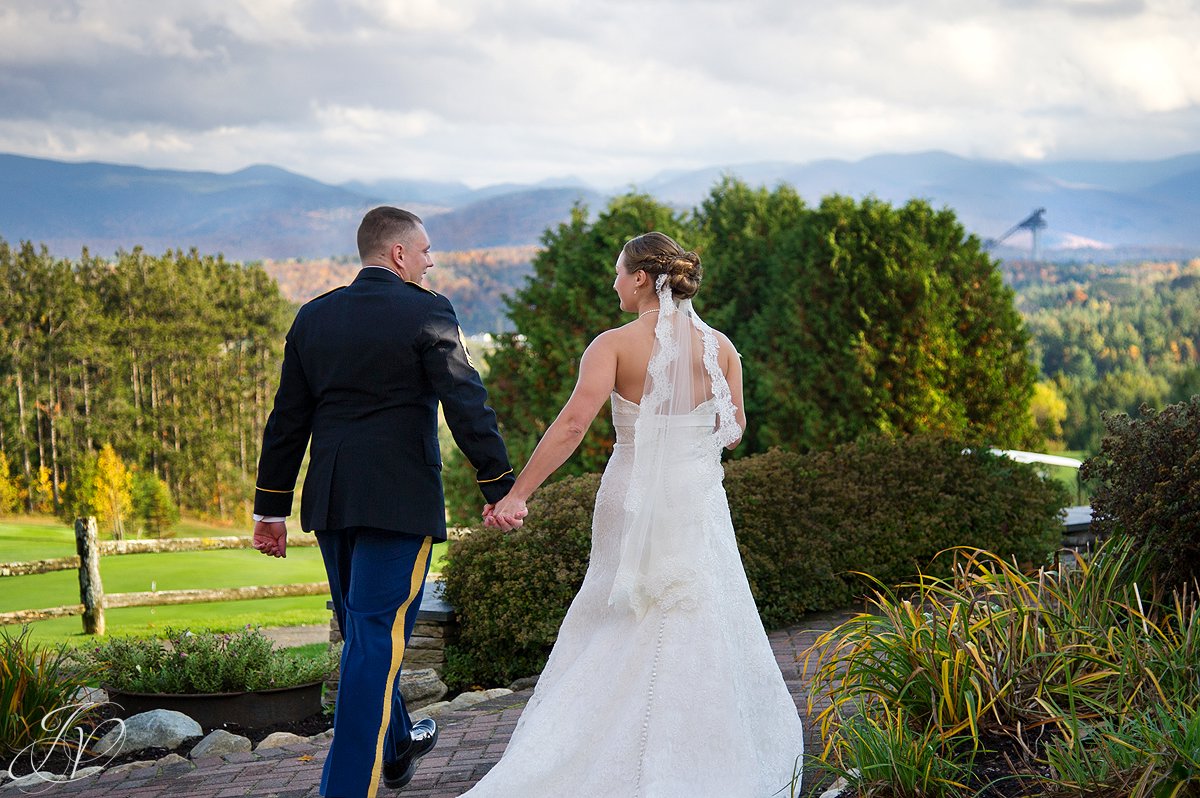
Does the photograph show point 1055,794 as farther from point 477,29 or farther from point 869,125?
Result: point 869,125

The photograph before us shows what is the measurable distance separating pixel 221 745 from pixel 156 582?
8.71m

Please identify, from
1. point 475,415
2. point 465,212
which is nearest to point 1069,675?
point 475,415

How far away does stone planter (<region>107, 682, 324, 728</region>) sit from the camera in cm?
571

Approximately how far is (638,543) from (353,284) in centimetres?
126

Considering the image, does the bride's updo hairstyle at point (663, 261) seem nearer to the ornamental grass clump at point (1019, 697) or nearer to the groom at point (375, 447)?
the groom at point (375, 447)

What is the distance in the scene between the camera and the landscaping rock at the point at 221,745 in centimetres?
507

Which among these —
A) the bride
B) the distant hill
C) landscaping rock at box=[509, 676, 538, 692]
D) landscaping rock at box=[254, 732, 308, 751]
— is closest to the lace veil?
the bride

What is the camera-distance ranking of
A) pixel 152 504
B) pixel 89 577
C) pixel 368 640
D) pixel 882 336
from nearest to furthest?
pixel 368 640, pixel 882 336, pixel 89 577, pixel 152 504

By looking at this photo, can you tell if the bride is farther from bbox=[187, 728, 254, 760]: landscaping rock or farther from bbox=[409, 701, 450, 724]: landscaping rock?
bbox=[187, 728, 254, 760]: landscaping rock

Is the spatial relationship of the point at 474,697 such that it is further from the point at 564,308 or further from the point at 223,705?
the point at 564,308

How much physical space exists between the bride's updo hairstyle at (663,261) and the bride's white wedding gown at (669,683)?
1.04ft

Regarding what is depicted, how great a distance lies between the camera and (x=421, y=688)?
228 inches

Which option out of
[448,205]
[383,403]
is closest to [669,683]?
[383,403]

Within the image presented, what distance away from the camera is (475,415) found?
3363mm
